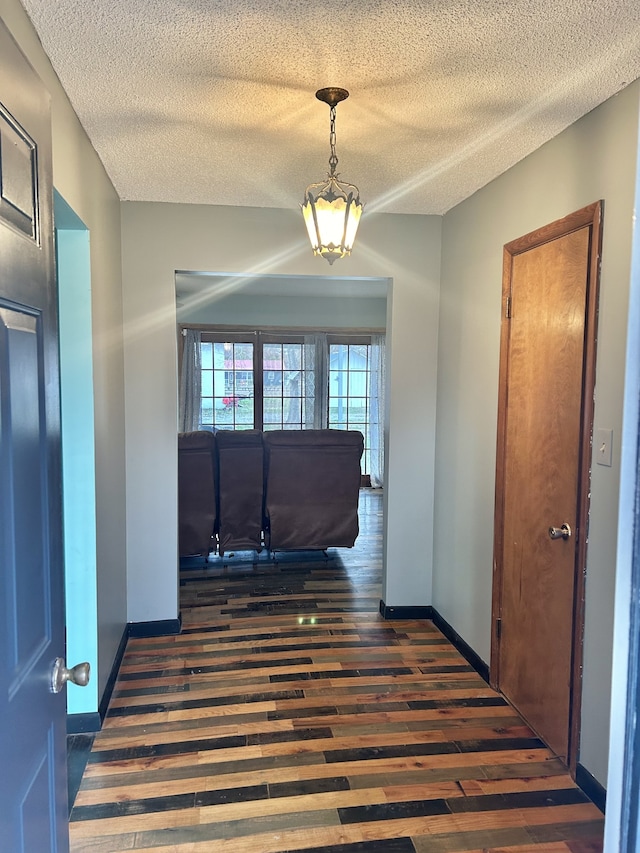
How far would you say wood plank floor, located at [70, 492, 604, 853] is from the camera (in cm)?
195

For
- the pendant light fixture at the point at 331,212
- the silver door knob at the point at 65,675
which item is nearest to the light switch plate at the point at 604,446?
the pendant light fixture at the point at 331,212

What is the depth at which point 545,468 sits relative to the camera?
95.7 inches

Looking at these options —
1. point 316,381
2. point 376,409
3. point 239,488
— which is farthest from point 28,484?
point 376,409

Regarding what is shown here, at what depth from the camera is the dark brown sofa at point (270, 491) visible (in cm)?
448

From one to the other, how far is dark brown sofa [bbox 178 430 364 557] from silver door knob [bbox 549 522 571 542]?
2452 millimetres

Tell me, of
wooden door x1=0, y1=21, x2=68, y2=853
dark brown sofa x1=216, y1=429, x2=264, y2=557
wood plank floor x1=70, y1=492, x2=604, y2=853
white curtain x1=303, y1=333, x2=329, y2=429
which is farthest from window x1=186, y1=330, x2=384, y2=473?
wooden door x1=0, y1=21, x2=68, y2=853

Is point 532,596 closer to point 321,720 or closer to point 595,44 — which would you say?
point 321,720

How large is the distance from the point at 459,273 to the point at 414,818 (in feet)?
8.75

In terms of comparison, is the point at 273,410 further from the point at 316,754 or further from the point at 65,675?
the point at 65,675

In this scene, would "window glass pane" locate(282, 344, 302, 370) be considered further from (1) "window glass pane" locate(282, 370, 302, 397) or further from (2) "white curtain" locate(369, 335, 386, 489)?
(2) "white curtain" locate(369, 335, 386, 489)

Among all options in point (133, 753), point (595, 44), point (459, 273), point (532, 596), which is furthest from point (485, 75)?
point (133, 753)

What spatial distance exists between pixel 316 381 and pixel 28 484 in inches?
278

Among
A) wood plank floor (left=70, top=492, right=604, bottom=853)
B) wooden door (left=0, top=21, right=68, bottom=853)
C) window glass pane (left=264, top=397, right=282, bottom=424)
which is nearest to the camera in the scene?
wooden door (left=0, top=21, right=68, bottom=853)

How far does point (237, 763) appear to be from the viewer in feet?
7.55
